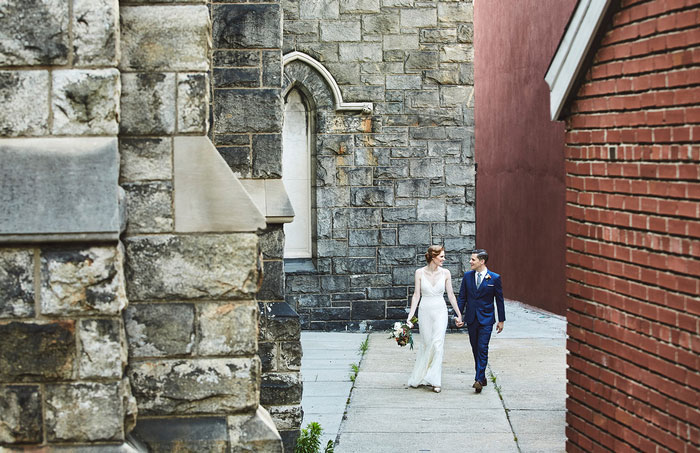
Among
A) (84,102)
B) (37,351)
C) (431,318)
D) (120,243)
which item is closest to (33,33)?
(84,102)

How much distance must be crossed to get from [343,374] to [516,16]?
9.57 metres

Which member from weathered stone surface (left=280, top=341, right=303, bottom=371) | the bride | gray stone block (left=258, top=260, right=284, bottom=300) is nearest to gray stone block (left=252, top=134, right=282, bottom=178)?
gray stone block (left=258, top=260, right=284, bottom=300)

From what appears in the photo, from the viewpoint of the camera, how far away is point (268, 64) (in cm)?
834

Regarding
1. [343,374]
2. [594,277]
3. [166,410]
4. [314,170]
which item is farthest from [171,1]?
[314,170]

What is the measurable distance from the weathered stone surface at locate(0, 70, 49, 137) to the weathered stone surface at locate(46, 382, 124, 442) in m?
1.18

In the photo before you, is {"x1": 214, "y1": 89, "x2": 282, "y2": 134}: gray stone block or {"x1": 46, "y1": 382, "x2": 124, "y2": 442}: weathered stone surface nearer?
{"x1": 46, "y1": 382, "x2": 124, "y2": 442}: weathered stone surface

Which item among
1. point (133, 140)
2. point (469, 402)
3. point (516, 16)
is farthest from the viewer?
point (516, 16)

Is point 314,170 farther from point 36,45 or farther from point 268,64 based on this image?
point 36,45

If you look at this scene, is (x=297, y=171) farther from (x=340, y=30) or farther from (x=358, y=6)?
(x=358, y=6)

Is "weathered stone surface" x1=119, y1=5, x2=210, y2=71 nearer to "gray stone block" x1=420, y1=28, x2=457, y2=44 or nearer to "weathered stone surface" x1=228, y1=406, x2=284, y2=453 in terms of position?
"weathered stone surface" x1=228, y1=406, x2=284, y2=453

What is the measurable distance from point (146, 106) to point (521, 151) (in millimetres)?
14601

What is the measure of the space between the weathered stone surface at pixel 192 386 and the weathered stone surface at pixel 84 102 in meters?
1.19

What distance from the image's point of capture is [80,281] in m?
4.74

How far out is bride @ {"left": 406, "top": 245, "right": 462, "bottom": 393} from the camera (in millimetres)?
11508
